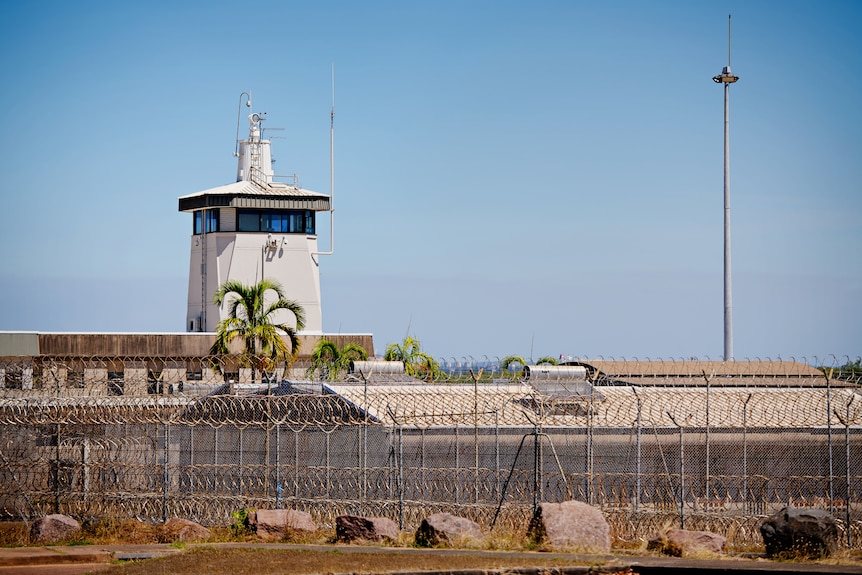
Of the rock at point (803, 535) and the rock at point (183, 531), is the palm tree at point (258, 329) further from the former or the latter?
the rock at point (803, 535)

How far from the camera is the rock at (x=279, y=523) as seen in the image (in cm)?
2025

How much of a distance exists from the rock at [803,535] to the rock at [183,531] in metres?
9.34

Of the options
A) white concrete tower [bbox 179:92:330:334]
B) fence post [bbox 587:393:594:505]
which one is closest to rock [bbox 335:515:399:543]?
fence post [bbox 587:393:594:505]

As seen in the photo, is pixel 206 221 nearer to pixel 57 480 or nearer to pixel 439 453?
pixel 439 453

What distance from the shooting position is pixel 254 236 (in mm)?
57812

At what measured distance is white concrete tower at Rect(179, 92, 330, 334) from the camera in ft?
189

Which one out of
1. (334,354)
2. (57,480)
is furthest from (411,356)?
(57,480)

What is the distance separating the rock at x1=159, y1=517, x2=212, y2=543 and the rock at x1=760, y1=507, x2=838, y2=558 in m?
9.34

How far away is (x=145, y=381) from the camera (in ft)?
80.6

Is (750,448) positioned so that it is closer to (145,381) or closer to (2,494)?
(145,381)

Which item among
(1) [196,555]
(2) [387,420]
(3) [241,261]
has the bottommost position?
(1) [196,555]

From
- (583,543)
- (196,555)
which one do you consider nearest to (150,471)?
(196,555)

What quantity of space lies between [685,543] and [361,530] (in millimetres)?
5242

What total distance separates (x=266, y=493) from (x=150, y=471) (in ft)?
11.6
